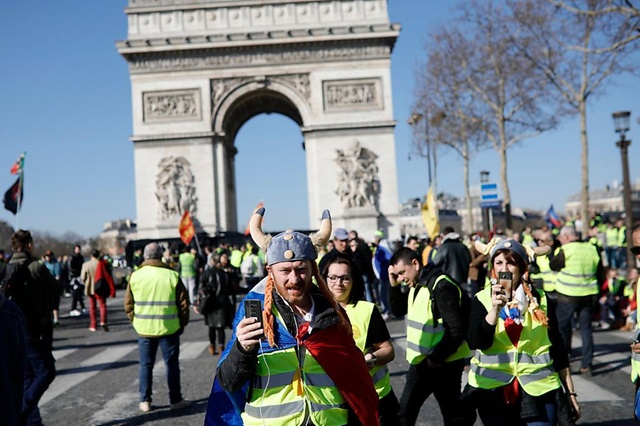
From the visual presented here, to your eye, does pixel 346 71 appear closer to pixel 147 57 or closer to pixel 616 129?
pixel 147 57

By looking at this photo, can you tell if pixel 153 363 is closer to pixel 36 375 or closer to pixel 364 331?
pixel 36 375

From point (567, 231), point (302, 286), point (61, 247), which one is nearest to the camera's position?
point (302, 286)

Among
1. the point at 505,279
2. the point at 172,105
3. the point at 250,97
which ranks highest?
the point at 250,97

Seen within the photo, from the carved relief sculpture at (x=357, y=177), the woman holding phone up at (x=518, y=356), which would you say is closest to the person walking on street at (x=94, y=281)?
the woman holding phone up at (x=518, y=356)

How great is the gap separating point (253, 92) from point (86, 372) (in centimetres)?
2220

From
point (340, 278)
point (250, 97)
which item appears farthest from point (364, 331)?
point (250, 97)

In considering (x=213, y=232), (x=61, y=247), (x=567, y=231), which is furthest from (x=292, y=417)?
(x=61, y=247)

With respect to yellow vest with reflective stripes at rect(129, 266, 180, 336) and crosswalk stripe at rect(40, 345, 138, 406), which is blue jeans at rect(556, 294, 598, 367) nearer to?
yellow vest with reflective stripes at rect(129, 266, 180, 336)

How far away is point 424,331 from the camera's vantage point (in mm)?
4715

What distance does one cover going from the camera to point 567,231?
8.68 metres

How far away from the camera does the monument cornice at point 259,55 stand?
29719mm

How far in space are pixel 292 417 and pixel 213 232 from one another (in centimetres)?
2672

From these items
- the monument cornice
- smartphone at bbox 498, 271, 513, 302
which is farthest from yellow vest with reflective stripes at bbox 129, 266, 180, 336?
the monument cornice

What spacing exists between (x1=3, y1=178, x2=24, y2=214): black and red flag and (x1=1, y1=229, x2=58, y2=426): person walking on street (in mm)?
14232
